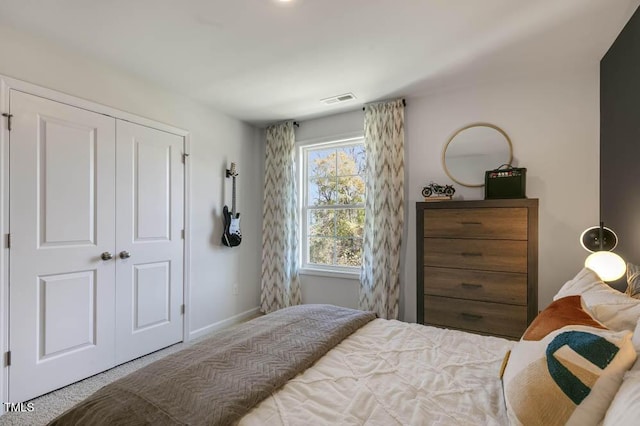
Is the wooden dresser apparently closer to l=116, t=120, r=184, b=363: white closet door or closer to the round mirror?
the round mirror

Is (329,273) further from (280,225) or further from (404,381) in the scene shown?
(404,381)

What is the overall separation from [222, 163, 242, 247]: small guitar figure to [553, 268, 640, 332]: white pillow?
3.02m

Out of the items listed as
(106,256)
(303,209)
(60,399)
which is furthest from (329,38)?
(60,399)

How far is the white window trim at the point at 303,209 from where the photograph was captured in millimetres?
3385

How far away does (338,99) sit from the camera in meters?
3.05

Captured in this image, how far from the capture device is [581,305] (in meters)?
1.05

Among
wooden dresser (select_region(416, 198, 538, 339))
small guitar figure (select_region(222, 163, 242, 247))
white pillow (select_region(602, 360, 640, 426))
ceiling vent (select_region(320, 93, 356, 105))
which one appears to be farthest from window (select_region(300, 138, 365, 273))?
white pillow (select_region(602, 360, 640, 426))

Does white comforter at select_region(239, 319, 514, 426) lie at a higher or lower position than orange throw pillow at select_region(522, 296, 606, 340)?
lower

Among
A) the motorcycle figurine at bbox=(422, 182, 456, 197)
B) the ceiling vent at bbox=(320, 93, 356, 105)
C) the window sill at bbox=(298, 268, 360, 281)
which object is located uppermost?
the ceiling vent at bbox=(320, 93, 356, 105)

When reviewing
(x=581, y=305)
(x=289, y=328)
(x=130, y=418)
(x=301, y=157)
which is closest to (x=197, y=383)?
(x=130, y=418)

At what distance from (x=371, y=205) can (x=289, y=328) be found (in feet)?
6.15

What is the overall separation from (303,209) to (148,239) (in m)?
1.71

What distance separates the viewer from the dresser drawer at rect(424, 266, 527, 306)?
6.96 feet

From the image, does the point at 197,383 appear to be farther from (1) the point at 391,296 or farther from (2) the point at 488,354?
(1) the point at 391,296
